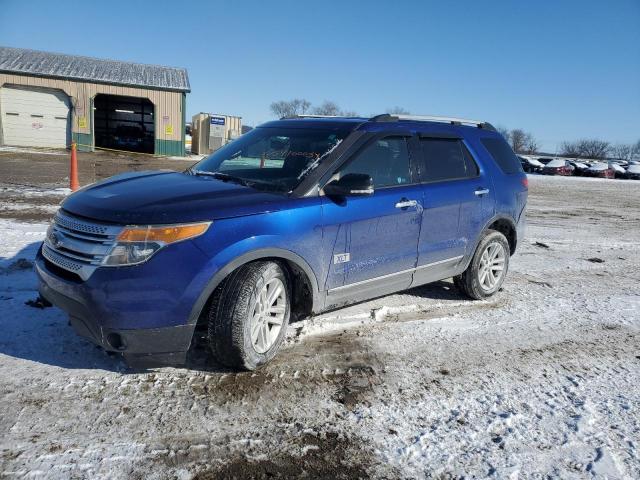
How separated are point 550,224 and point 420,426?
988 centimetres

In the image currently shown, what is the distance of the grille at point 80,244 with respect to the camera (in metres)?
3.12

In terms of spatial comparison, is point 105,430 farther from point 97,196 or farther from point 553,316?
point 553,316

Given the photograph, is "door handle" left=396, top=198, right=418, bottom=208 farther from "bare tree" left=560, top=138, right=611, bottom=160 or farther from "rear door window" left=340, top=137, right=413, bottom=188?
"bare tree" left=560, top=138, right=611, bottom=160

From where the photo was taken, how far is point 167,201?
336 cm

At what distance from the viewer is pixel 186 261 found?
315 cm

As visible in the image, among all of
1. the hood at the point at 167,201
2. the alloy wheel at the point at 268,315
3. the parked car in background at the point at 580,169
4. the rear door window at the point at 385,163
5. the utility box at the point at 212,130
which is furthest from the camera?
the parked car in background at the point at 580,169

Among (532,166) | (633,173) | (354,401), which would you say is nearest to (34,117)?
Answer: (354,401)

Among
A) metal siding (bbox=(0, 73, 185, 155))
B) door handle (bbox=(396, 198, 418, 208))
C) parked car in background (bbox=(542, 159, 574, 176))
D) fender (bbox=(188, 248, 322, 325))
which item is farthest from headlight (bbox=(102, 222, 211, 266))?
parked car in background (bbox=(542, 159, 574, 176))

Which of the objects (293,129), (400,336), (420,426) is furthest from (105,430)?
(293,129)

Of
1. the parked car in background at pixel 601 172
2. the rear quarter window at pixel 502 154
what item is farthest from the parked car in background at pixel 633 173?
the rear quarter window at pixel 502 154

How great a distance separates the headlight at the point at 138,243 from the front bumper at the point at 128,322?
5.4 inches

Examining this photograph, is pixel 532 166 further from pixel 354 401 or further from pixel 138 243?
pixel 138 243

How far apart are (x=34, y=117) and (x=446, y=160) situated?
28.1 m

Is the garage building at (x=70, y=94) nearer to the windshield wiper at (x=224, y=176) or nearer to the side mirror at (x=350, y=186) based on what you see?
the windshield wiper at (x=224, y=176)
